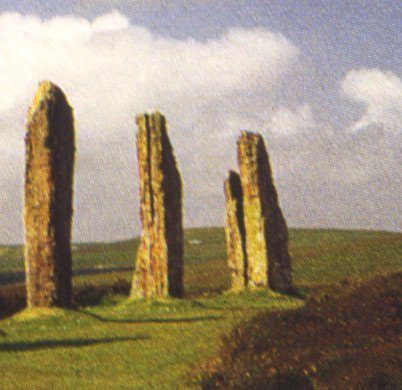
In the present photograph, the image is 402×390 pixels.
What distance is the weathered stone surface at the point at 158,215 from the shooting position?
1825 centimetres

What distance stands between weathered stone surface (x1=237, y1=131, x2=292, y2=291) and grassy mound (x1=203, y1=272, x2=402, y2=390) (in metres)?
9.78

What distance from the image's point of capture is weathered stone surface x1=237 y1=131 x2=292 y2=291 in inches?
811

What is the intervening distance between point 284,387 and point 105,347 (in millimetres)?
5523

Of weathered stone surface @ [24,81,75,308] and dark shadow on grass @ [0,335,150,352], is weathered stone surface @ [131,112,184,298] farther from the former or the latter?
dark shadow on grass @ [0,335,150,352]

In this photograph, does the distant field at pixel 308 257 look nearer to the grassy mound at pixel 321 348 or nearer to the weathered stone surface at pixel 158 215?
the weathered stone surface at pixel 158 215

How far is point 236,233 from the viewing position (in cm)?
2195

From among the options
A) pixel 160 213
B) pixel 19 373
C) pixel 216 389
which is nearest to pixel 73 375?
pixel 19 373

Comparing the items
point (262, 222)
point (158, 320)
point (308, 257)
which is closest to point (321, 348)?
point (158, 320)

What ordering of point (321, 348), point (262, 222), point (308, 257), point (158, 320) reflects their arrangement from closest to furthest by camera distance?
point (321, 348), point (158, 320), point (262, 222), point (308, 257)

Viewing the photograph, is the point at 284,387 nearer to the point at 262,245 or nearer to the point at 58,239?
the point at 58,239

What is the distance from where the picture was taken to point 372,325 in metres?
8.23

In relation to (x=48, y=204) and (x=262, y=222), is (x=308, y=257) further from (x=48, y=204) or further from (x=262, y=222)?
(x=48, y=204)

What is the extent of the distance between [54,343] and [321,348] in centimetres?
639

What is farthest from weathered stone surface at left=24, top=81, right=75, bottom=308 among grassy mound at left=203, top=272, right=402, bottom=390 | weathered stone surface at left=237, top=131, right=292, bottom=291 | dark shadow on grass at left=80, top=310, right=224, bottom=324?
grassy mound at left=203, top=272, right=402, bottom=390
